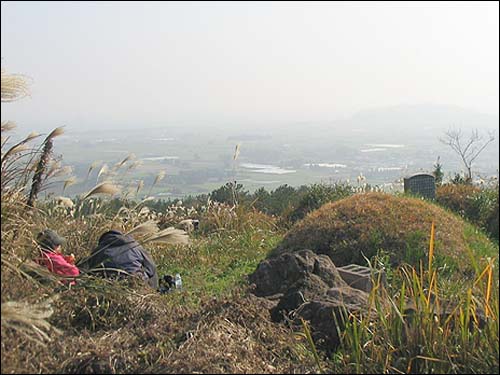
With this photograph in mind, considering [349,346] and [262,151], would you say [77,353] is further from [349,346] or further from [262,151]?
[262,151]

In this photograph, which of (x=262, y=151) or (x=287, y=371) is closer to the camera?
(x=287, y=371)

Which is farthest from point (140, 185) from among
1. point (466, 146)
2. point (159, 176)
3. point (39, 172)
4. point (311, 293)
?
point (466, 146)

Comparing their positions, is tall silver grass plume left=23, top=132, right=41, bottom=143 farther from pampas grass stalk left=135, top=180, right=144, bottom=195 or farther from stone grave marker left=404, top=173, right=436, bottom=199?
stone grave marker left=404, top=173, right=436, bottom=199

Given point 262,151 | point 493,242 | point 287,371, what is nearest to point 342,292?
point 287,371

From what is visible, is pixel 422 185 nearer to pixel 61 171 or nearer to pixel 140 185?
pixel 140 185

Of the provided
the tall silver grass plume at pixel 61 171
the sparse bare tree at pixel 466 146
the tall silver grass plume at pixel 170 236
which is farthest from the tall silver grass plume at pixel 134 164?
the sparse bare tree at pixel 466 146

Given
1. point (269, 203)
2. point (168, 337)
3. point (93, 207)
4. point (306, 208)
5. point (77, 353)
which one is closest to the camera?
point (77, 353)

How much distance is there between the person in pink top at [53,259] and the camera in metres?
5.21

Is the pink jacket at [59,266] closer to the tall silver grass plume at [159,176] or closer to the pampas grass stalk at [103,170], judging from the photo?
the pampas grass stalk at [103,170]

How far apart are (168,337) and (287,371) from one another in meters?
0.85

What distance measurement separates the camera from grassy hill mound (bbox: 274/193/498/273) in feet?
25.1

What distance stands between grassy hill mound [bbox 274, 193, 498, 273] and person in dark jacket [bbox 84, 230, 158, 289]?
7.70 feet

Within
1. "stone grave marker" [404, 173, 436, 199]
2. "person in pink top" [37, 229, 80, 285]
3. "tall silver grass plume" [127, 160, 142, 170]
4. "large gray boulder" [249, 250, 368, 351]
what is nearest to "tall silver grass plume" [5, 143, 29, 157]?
"person in pink top" [37, 229, 80, 285]

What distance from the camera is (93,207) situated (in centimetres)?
982
